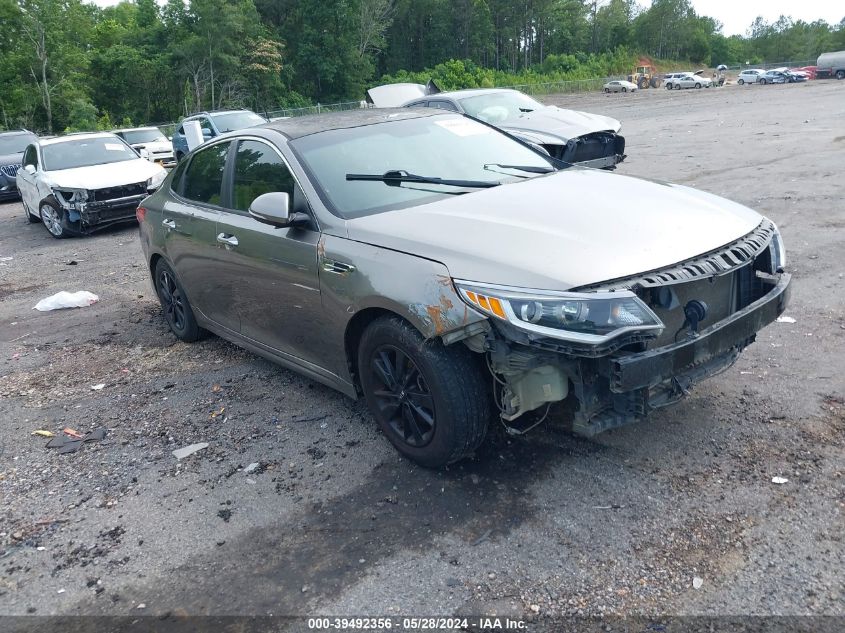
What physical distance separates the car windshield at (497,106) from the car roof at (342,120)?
742 cm

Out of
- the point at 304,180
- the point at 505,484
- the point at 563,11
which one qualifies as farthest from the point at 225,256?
the point at 563,11

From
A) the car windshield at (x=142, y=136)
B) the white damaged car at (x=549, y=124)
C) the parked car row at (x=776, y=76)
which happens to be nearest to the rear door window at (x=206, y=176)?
the white damaged car at (x=549, y=124)

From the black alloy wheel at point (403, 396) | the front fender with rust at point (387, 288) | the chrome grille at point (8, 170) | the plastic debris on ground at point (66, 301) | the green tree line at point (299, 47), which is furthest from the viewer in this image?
the green tree line at point (299, 47)

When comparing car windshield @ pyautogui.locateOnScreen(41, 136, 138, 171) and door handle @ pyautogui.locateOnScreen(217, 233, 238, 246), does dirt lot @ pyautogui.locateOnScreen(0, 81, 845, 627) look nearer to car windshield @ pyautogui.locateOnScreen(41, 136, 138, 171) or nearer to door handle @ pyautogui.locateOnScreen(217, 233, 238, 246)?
door handle @ pyautogui.locateOnScreen(217, 233, 238, 246)

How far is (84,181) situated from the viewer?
39.7 ft

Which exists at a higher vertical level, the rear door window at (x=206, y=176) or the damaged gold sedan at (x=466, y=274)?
the rear door window at (x=206, y=176)

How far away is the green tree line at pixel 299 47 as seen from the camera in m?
40.8

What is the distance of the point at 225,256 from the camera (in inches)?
194

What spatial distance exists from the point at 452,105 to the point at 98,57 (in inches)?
1778

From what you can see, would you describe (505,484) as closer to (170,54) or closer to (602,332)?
(602,332)

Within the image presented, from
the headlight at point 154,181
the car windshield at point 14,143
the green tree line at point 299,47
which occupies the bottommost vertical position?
the headlight at point 154,181

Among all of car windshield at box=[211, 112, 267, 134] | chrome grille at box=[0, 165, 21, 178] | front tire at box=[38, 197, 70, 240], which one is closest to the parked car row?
car windshield at box=[211, 112, 267, 134]

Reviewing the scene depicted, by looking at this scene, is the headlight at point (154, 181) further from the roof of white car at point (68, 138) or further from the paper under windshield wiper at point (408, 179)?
the paper under windshield wiper at point (408, 179)

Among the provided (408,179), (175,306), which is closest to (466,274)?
(408,179)
